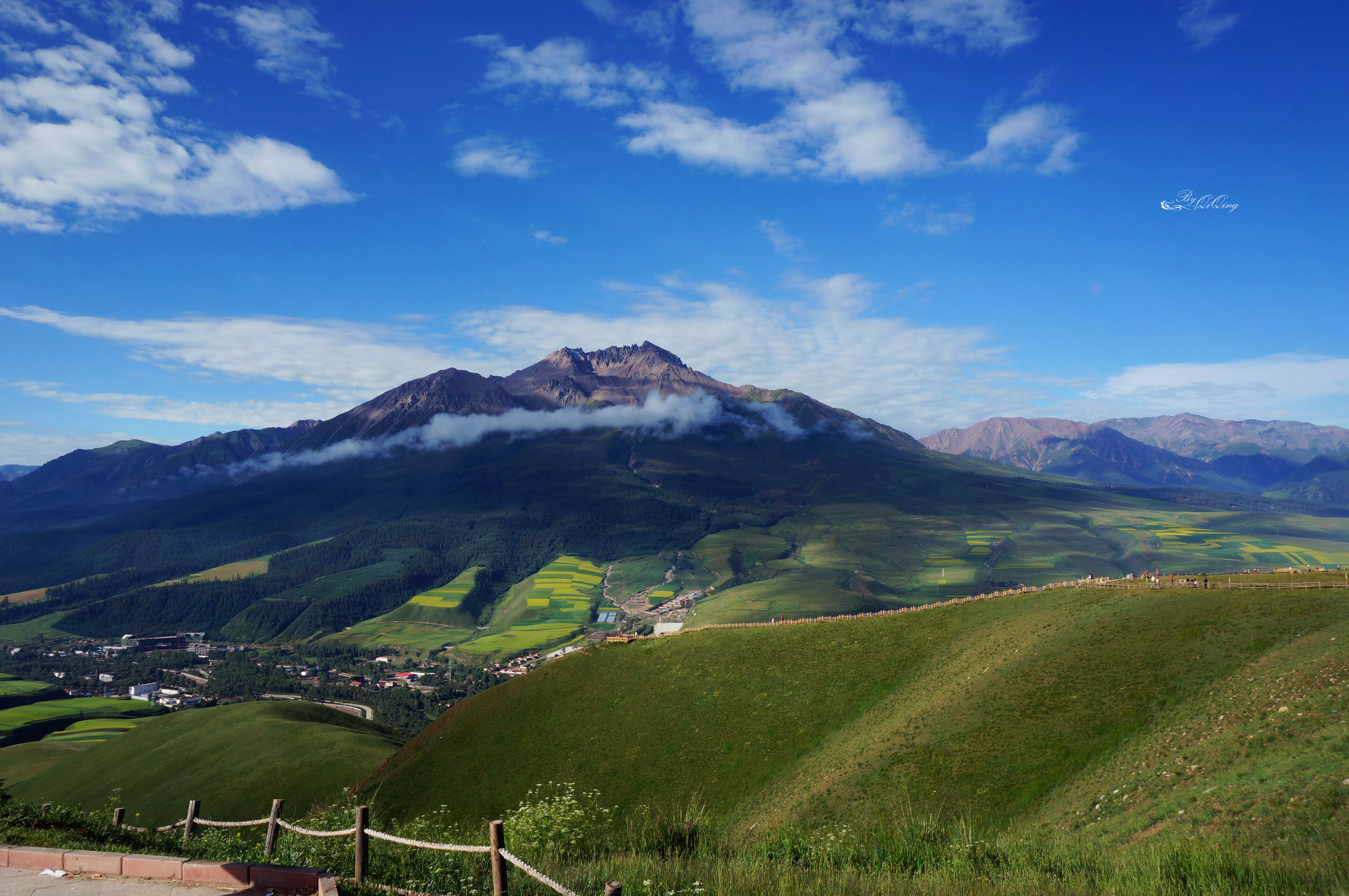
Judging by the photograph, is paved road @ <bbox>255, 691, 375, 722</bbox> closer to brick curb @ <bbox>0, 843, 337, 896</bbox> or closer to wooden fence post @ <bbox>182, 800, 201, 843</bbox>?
wooden fence post @ <bbox>182, 800, 201, 843</bbox>

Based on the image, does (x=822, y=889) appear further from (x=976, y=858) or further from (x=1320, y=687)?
(x=1320, y=687)

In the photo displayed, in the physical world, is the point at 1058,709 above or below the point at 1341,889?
below

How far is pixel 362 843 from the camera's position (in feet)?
52.3

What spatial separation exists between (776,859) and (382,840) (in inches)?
415

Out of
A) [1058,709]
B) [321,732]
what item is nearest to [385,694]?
[321,732]

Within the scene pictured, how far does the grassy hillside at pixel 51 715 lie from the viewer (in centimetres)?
16112

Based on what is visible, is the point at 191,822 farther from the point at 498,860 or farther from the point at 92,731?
the point at 92,731

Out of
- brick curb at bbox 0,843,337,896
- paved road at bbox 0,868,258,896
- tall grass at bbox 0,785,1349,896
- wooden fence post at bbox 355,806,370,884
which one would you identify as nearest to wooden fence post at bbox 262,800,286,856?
tall grass at bbox 0,785,1349,896

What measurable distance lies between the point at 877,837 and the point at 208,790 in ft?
278

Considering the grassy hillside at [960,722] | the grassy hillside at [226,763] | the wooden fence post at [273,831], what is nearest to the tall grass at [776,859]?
the wooden fence post at [273,831]

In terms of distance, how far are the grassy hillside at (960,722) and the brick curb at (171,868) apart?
26982 millimetres

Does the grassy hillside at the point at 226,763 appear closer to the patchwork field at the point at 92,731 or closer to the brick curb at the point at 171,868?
the brick curb at the point at 171,868

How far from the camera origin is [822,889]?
12328 millimetres

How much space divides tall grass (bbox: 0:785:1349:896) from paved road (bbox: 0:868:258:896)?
2.36 metres
